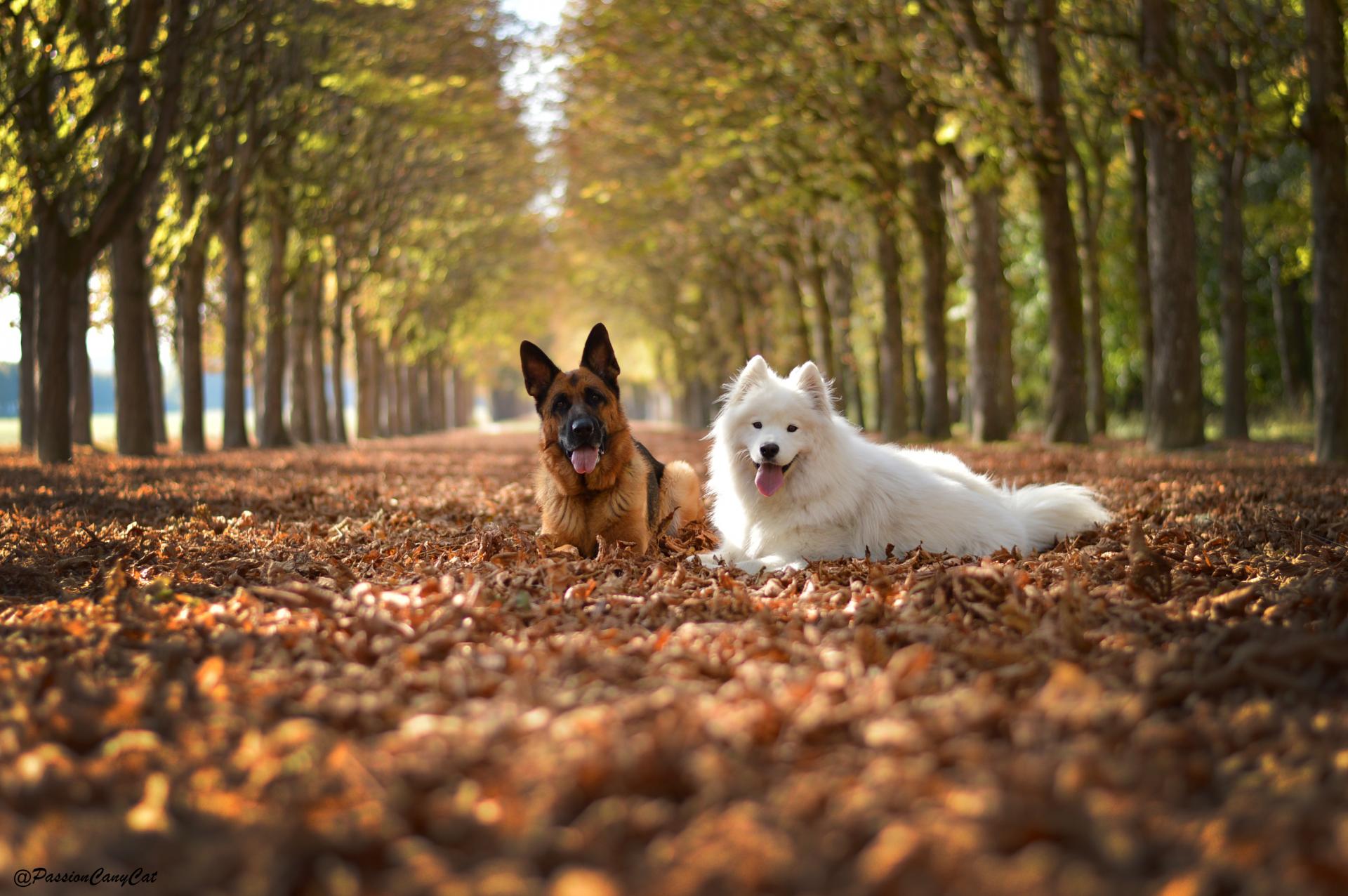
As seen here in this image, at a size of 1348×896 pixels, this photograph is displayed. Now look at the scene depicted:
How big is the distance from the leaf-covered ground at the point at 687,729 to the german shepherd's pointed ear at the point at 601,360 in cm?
191

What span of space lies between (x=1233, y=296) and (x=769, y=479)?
58.2 ft

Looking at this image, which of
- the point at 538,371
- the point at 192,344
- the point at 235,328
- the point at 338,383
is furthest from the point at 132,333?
the point at 338,383

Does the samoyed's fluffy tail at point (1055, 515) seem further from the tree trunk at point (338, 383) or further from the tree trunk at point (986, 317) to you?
the tree trunk at point (338, 383)

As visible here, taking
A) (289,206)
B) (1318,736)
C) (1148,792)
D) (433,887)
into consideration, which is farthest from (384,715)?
(289,206)

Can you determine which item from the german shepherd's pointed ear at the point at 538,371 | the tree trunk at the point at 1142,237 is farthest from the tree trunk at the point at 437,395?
the german shepherd's pointed ear at the point at 538,371

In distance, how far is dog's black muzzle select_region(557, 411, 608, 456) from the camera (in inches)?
238

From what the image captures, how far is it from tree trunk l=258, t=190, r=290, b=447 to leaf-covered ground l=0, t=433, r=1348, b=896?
745 inches

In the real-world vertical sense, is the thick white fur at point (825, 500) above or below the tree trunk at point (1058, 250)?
below

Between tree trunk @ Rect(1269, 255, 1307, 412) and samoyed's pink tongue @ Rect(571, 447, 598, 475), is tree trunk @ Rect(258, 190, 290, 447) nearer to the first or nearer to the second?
samoyed's pink tongue @ Rect(571, 447, 598, 475)

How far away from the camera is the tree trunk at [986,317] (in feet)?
58.5

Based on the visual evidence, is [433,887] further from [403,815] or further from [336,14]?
[336,14]

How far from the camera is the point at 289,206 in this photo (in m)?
22.4

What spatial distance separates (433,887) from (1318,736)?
7.88 feet

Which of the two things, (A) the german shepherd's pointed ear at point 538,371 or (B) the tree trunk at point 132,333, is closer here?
(A) the german shepherd's pointed ear at point 538,371
